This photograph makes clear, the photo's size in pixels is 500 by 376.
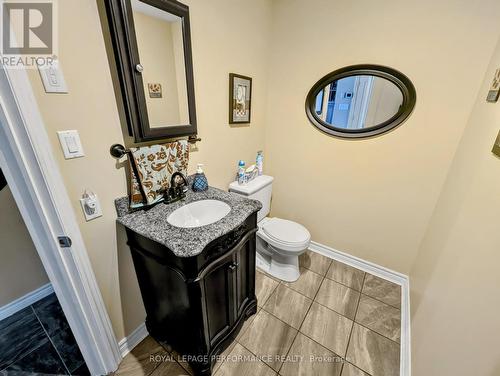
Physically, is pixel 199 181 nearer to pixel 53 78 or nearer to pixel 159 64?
pixel 159 64

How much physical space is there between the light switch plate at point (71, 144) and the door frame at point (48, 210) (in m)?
0.05

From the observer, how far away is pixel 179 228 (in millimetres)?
964

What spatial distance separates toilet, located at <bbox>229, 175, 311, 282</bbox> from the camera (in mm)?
1699

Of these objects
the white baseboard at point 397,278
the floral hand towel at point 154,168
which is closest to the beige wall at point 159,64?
Result: the floral hand towel at point 154,168

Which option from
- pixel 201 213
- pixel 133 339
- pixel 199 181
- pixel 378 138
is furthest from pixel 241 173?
pixel 133 339

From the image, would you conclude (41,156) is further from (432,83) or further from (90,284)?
(432,83)

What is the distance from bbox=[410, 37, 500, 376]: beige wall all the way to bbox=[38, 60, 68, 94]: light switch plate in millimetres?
1649

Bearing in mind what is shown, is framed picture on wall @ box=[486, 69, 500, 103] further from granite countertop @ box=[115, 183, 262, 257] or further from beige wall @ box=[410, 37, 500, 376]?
granite countertop @ box=[115, 183, 262, 257]

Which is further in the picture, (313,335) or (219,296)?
(313,335)

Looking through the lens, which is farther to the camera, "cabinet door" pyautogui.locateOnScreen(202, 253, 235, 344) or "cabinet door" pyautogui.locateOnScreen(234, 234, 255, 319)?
"cabinet door" pyautogui.locateOnScreen(234, 234, 255, 319)

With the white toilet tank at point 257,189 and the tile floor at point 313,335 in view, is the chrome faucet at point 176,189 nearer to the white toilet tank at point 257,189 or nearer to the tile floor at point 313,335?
the white toilet tank at point 257,189

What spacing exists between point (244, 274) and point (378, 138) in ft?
4.63

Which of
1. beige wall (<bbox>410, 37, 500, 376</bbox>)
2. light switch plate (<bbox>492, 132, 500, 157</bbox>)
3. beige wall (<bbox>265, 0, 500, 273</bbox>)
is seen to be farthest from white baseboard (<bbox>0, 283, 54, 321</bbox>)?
light switch plate (<bbox>492, 132, 500, 157</bbox>)

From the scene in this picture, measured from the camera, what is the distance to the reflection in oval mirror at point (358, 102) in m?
1.52
